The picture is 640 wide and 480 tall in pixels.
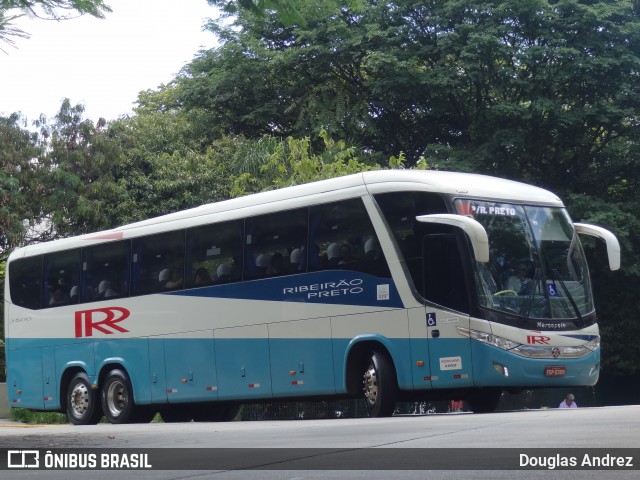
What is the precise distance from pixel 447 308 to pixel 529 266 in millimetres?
1392

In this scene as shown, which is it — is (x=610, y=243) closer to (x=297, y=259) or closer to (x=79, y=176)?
(x=297, y=259)

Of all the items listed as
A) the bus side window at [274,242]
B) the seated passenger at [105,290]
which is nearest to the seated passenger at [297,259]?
the bus side window at [274,242]

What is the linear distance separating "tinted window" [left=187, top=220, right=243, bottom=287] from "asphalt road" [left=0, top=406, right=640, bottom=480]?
5.92m

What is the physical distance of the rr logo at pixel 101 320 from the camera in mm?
22281

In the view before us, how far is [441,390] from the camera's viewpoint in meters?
17.6

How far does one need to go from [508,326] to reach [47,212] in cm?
2497

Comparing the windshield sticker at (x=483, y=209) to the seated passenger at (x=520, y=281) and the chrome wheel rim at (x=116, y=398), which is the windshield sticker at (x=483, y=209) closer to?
the seated passenger at (x=520, y=281)

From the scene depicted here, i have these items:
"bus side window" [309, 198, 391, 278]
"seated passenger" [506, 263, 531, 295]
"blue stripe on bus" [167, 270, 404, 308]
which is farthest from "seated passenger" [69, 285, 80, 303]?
"seated passenger" [506, 263, 531, 295]

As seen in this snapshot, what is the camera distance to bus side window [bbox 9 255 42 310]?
24219mm

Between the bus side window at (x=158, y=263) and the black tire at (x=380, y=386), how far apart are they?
4687 mm

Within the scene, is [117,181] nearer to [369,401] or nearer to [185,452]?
[369,401]

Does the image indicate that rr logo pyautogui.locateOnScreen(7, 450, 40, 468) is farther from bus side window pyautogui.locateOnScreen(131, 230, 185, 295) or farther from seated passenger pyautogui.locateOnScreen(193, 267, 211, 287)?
bus side window pyautogui.locateOnScreen(131, 230, 185, 295)

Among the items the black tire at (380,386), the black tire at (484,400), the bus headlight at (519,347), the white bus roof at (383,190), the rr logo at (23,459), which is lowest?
the rr logo at (23,459)

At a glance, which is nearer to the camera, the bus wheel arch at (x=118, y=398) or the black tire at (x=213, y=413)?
the bus wheel arch at (x=118, y=398)
